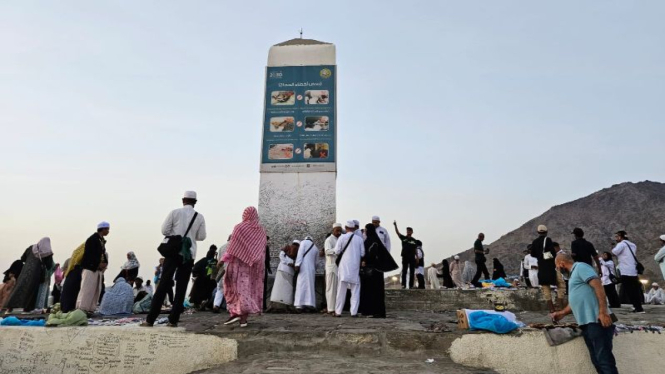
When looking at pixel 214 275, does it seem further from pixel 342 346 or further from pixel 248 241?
pixel 342 346

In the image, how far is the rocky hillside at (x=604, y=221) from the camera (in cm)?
3053

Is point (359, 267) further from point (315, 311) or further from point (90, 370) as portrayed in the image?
point (90, 370)

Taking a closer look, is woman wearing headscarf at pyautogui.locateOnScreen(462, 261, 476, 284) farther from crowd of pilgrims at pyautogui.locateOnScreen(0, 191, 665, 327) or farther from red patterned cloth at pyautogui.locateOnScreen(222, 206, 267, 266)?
red patterned cloth at pyautogui.locateOnScreen(222, 206, 267, 266)

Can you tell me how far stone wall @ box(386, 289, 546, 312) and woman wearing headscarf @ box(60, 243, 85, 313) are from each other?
208 inches

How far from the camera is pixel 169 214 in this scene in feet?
16.5

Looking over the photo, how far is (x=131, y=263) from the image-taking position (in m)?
7.93

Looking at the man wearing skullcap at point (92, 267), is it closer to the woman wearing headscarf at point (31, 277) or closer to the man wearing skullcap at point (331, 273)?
the woman wearing headscarf at point (31, 277)

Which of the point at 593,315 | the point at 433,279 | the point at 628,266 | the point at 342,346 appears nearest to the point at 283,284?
the point at 342,346

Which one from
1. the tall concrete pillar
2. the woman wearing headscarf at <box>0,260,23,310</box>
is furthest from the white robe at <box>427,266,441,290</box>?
the woman wearing headscarf at <box>0,260,23,310</box>

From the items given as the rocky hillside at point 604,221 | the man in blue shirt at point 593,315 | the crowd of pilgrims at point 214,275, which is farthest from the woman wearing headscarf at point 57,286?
the rocky hillside at point 604,221

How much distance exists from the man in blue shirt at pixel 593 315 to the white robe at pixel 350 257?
3.20 m

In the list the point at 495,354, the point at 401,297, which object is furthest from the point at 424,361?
the point at 401,297

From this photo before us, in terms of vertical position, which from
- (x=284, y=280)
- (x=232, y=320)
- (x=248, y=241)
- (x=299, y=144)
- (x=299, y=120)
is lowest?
(x=232, y=320)

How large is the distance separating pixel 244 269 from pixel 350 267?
6.15 feet
